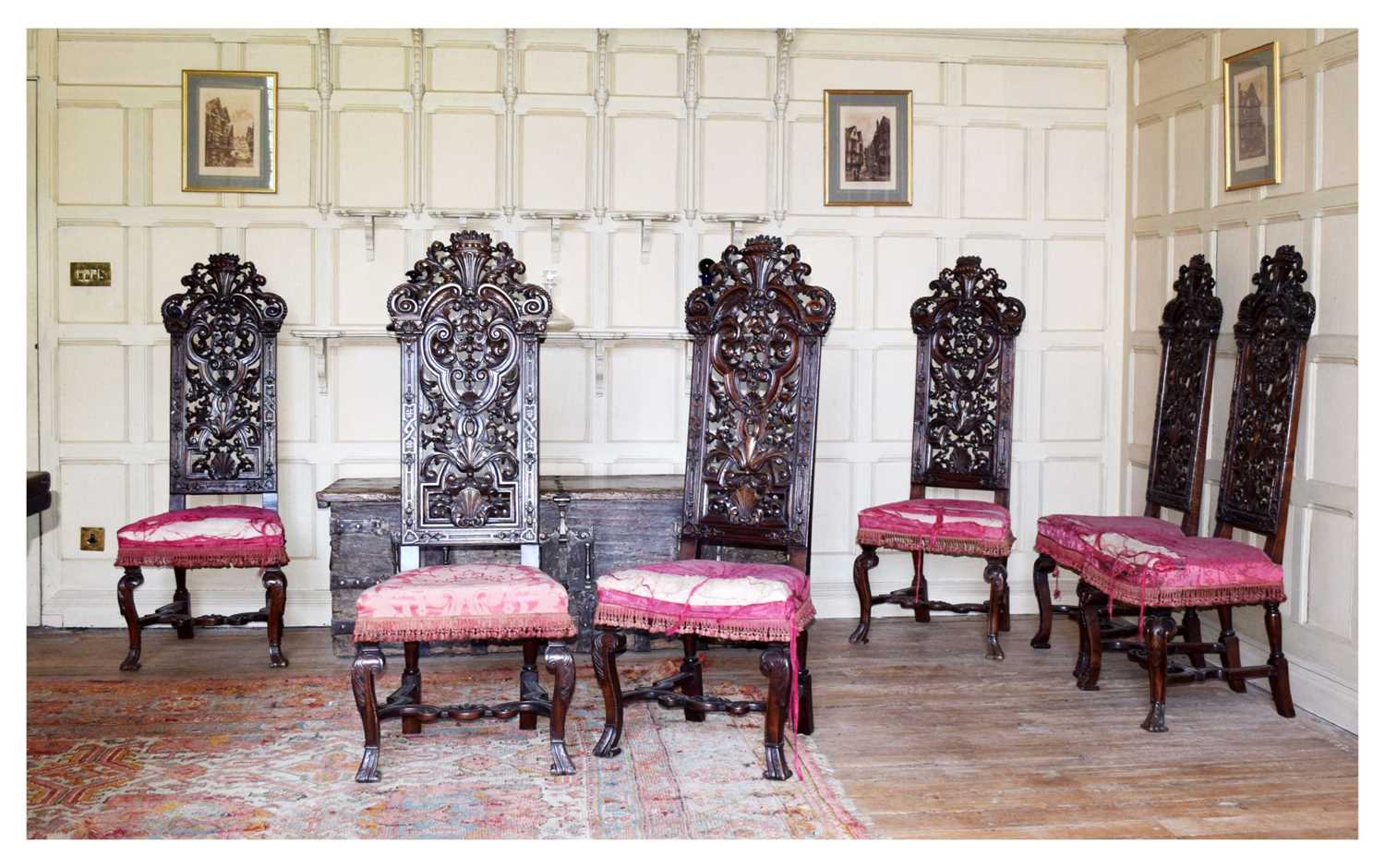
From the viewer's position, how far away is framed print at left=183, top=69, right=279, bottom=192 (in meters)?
5.70

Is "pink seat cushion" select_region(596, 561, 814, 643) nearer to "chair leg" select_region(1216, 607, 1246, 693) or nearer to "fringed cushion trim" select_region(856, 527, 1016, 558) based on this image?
"fringed cushion trim" select_region(856, 527, 1016, 558)

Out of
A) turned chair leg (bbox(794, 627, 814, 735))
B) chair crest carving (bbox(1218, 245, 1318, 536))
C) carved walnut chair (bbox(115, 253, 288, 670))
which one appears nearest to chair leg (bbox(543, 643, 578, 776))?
turned chair leg (bbox(794, 627, 814, 735))

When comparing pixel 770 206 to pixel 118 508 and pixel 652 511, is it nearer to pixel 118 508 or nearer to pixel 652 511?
pixel 652 511

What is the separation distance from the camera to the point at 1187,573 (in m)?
4.23

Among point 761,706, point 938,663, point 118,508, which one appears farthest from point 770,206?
point 118,508

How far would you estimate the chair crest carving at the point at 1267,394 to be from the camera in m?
4.42

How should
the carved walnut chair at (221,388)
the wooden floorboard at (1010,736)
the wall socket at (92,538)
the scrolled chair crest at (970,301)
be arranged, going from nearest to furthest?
the wooden floorboard at (1010,736) < the carved walnut chair at (221,388) < the scrolled chair crest at (970,301) < the wall socket at (92,538)

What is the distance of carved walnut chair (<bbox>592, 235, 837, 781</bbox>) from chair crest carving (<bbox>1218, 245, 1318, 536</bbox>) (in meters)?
1.75

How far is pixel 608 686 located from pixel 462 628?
1.74 feet

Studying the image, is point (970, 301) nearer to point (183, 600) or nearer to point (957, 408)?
point (957, 408)

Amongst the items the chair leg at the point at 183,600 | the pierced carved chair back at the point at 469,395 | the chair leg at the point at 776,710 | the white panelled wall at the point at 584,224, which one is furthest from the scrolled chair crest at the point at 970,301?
the chair leg at the point at 183,600

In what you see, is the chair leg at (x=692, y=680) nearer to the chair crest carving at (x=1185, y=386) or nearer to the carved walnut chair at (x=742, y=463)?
the carved walnut chair at (x=742, y=463)

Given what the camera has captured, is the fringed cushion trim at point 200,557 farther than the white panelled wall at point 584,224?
No

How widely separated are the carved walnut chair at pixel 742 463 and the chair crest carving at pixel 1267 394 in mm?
1751
